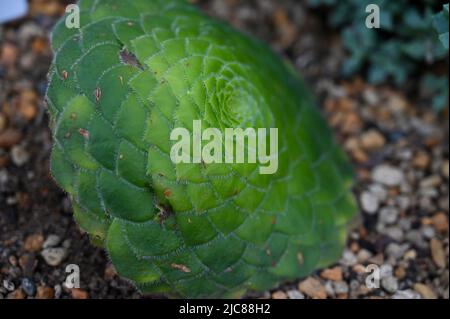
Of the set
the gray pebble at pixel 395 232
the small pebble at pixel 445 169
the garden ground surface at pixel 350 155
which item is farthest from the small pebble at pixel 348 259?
the small pebble at pixel 445 169

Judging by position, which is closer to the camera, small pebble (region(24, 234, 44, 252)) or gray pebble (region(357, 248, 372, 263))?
small pebble (region(24, 234, 44, 252))

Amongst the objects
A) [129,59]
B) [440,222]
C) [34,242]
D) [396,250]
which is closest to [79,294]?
[34,242]

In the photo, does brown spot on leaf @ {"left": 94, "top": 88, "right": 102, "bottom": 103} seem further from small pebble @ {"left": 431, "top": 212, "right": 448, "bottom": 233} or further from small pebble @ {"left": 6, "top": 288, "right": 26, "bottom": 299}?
small pebble @ {"left": 431, "top": 212, "right": 448, "bottom": 233}

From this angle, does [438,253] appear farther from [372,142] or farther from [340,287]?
[372,142]

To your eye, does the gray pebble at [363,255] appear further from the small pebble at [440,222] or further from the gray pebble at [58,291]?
the gray pebble at [58,291]

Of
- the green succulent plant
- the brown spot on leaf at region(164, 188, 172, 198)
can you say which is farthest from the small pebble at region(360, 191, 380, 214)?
the brown spot on leaf at region(164, 188, 172, 198)

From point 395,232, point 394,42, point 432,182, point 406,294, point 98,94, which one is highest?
point 394,42

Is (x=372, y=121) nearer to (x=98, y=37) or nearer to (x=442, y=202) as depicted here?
(x=442, y=202)
